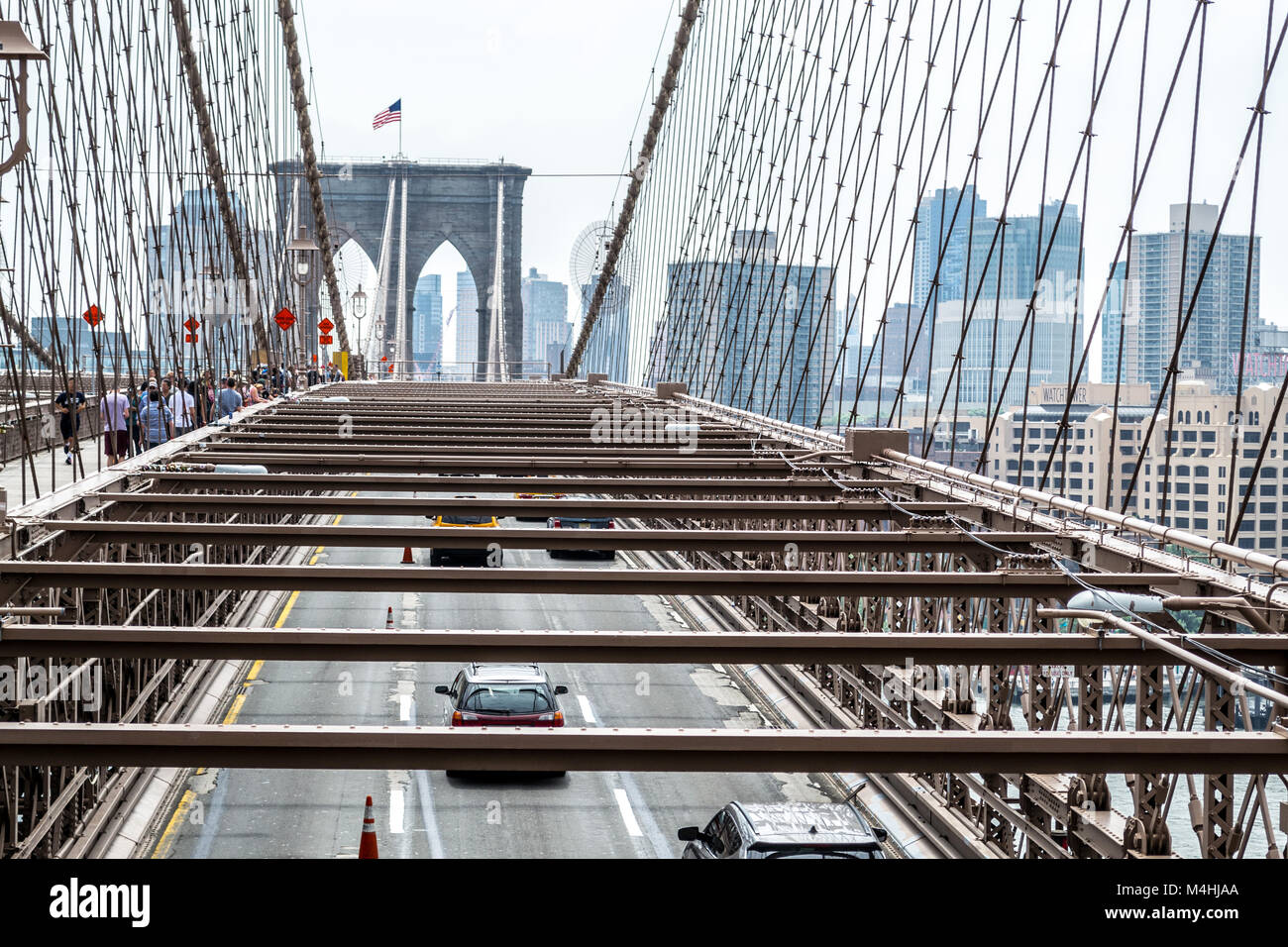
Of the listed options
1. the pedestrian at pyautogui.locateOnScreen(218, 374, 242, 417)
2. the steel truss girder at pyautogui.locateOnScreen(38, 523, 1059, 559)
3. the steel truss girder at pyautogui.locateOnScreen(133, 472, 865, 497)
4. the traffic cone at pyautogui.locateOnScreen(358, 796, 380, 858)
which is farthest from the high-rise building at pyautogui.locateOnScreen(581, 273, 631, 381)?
the steel truss girder at pyautogui.locateOnScreen(38, 523, 1059, 559)

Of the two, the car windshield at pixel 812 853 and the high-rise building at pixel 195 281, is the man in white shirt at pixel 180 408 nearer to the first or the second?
the high-rise building at pixel 195 281

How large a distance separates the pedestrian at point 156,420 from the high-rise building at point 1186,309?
12.4 meters

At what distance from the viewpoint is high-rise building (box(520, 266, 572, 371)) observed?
101 meters

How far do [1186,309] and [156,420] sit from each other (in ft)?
45.8

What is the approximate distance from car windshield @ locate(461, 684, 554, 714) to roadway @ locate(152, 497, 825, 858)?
995mm

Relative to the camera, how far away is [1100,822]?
29.4ft

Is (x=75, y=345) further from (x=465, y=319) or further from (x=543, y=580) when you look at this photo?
(x=465, y=319)

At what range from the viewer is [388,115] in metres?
60.3

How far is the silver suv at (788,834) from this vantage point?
12172 mm

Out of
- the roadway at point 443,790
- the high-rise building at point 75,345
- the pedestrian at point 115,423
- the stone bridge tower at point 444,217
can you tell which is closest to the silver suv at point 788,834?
the roadway at point 443,790

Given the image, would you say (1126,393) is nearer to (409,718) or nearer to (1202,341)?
(1202,341)

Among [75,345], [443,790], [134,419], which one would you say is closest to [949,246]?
[75,345]

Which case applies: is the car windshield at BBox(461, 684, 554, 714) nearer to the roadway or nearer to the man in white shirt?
the roadway

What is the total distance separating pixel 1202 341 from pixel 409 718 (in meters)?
12.9
